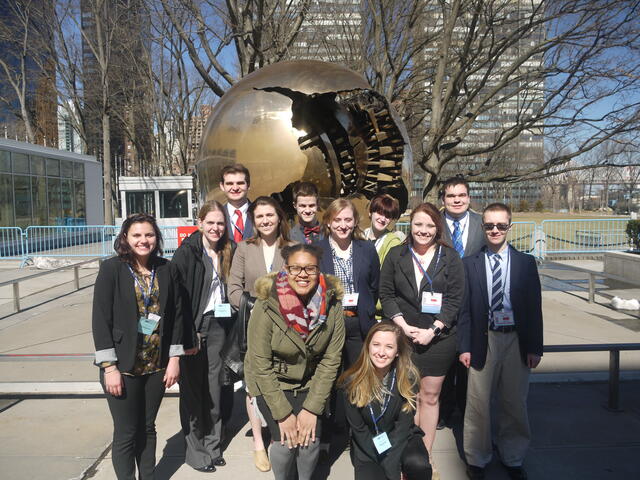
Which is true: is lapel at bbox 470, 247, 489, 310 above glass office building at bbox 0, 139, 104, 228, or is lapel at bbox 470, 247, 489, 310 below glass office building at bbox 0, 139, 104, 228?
below

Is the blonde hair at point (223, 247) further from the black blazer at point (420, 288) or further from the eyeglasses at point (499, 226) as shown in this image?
the eyeglasses at point (499, 226)

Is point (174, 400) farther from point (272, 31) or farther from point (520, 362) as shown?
point (272, 31)

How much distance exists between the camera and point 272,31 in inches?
455

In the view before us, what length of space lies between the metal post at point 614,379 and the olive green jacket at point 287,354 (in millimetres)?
2745

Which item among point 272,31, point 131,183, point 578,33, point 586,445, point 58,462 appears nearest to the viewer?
point 58,462

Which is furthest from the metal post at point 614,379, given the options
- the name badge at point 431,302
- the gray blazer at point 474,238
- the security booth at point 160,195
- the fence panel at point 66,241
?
the security booth at point 160,195

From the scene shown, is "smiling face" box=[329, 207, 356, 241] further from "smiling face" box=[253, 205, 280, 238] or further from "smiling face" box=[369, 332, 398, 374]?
"smiling face" box=[369, 332, 398, 374]

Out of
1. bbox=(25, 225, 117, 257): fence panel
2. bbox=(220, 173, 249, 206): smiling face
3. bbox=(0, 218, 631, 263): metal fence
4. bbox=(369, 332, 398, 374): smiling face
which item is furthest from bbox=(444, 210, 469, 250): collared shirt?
bbox=(25, 225, 117, 257): fence panel

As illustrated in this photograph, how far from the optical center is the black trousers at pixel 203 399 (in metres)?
3.29

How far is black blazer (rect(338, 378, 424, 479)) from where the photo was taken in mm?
2703

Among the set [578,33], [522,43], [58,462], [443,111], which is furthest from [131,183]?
[58,462]

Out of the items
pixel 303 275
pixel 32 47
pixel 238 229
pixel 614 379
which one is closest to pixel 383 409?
pixel 303 275

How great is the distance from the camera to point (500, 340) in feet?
10.3

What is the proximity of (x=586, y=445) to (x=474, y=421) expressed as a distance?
111 centimetres
